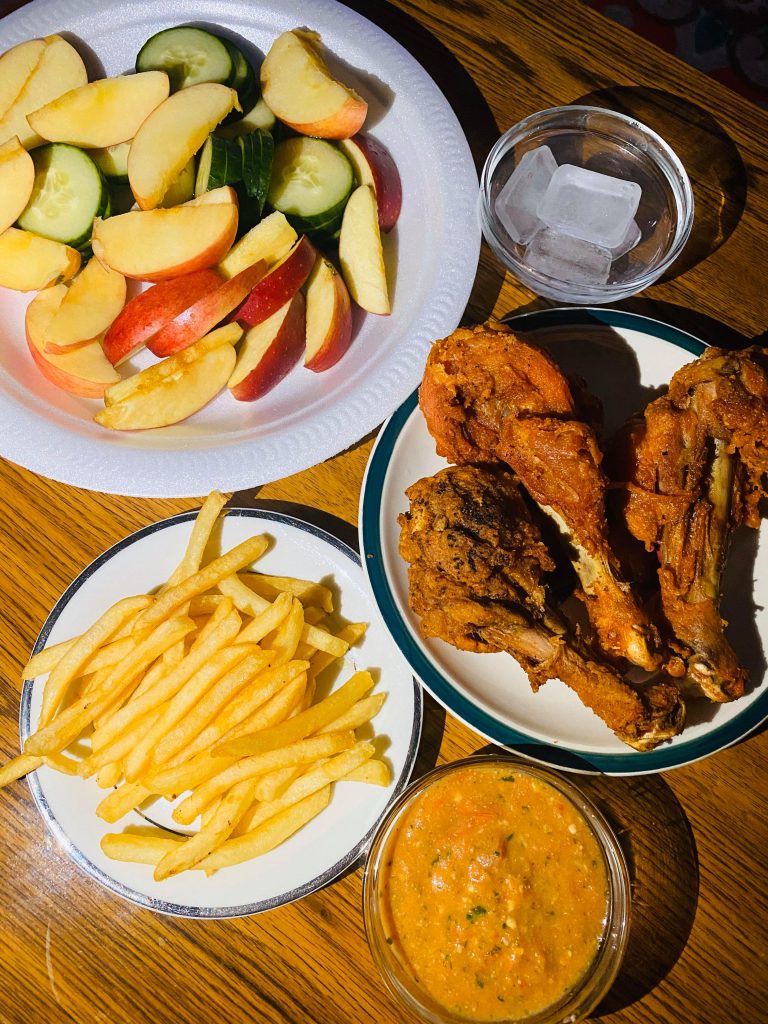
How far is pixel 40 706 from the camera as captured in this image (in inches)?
92.7

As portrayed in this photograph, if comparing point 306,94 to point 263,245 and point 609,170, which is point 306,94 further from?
point 609,170

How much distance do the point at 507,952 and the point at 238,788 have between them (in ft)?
2.38

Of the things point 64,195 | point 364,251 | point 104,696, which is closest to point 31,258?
point 64,195

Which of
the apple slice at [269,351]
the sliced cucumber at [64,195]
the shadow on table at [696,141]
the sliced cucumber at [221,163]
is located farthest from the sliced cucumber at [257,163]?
the shadow on table at [696,141]

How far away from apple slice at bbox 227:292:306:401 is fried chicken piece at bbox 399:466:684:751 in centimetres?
55

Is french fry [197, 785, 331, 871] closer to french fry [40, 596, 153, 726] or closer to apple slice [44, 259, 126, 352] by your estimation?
french fry [40, 596, 153, 726]

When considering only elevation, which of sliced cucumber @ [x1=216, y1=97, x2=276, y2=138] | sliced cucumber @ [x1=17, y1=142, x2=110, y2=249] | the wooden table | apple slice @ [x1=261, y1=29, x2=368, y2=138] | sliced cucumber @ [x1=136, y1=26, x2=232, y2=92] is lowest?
the wooden table

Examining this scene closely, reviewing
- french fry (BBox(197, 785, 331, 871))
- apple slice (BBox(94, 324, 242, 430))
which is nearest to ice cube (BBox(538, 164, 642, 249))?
apple slice (BBox(94, 324, 242, 430))

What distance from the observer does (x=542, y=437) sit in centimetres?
202

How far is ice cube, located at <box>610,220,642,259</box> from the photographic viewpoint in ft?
8.04

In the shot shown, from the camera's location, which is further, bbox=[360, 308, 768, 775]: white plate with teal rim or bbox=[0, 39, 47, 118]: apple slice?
bbox=[0, 39, 47, 118]: apple slice

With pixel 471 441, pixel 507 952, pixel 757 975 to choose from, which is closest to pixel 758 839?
pixel 757 975

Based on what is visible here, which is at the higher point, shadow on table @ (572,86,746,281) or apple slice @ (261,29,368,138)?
apple slice @ (261,29,368,138)

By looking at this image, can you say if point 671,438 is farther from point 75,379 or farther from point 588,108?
point 75,379
